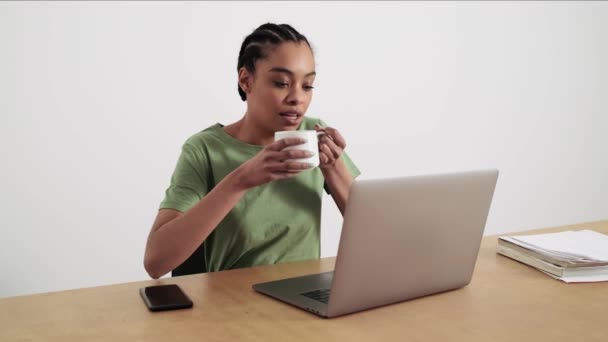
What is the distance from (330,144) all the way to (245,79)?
0.32 metres

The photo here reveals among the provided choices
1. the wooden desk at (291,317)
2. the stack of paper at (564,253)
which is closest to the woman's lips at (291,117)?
the wooden desk at (291,317)

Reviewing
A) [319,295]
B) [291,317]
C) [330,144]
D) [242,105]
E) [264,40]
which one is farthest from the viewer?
[242,105]

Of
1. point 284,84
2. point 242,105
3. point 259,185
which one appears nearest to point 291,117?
point 284,84

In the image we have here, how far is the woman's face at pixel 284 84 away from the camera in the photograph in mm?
1593

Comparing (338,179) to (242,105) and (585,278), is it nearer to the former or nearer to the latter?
(585,278)

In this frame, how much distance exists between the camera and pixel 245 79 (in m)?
1.71

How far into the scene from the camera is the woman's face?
1593mm

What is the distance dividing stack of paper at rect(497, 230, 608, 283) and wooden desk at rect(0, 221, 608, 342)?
0.05 metres

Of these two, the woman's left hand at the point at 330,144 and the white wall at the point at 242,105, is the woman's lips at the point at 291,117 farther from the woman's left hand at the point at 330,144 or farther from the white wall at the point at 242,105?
the white wall at the point at 242,105

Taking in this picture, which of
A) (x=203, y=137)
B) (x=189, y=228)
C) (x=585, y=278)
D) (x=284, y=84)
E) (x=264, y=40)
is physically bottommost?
(x=585, y=278)

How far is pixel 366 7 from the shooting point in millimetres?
3527

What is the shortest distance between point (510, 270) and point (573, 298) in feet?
0.69

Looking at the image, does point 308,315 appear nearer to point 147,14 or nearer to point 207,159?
point 207,159

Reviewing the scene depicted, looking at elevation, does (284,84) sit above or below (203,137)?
above
